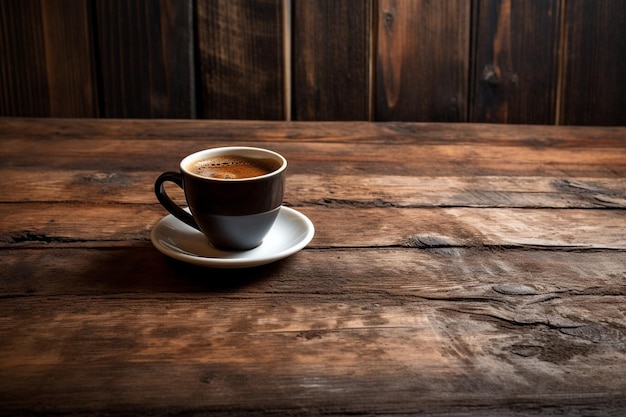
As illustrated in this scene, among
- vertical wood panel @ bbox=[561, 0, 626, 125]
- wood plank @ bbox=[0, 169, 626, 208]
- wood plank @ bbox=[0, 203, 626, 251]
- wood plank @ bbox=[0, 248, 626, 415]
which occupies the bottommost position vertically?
wood plank @ bbox=[0, 248, 626, 415]

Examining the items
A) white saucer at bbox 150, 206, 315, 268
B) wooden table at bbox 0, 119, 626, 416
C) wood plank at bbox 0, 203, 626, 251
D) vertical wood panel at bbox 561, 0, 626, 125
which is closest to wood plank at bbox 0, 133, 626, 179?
wooden table at bbox 0, 119, 626, 416

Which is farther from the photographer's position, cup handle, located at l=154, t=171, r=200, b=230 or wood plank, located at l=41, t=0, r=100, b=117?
wood plank, located at l=41, t=0, r=100, b=117

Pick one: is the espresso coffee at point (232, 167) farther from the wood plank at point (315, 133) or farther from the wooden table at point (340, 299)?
the wood plank at point (315, 133)

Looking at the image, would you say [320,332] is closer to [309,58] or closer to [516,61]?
[309,58]

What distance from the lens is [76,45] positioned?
1.46 meters

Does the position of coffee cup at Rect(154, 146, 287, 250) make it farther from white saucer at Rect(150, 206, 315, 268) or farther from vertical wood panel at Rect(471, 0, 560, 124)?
vertical wood panel at Rect(471, 0, 560, 124)

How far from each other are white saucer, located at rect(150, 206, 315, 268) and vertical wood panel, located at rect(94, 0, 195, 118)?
783mm

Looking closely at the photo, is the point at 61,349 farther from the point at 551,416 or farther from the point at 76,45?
the point at 76,45

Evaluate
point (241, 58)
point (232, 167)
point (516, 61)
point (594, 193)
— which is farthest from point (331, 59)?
point (232, 167)

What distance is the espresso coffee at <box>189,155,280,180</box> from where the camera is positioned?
0.69 meters

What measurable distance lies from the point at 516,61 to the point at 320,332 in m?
1.14

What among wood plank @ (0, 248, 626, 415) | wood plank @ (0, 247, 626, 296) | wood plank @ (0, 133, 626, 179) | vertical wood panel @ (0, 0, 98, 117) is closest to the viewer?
wood plank @ (0, 248, 626, 415)

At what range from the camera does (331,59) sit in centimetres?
149

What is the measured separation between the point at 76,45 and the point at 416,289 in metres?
1.10
